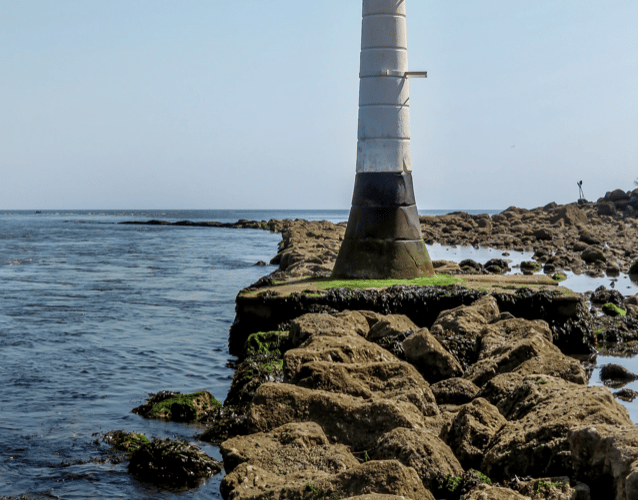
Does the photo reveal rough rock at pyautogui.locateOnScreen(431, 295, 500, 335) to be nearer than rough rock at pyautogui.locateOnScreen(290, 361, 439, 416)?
No

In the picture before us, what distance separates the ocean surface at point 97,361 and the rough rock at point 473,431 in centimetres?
192

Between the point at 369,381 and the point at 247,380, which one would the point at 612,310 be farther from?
the point at 369,381

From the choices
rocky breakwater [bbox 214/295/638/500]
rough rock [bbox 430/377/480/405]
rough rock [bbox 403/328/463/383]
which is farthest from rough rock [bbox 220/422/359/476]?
rough rock [bbox 403/328/463/383]

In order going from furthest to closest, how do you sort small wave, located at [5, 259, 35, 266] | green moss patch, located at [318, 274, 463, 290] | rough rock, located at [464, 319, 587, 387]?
small wave, located at [5, 259, 35, 266] → green moss patch, located at [318, 274, 463, 290] → rough rock, located at [464, 319, 587, 387]

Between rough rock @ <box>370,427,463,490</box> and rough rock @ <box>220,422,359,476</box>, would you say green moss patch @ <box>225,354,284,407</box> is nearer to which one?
rough rock @ <box>220,422,359,476</box>

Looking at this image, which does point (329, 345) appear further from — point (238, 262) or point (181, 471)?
point (238, 262)

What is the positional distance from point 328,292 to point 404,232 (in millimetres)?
2014

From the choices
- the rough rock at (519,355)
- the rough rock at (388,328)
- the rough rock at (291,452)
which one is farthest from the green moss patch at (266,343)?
the rough rock at (291,452)

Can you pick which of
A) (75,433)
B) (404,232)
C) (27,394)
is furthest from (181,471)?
(404,232)

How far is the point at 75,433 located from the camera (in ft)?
25.9

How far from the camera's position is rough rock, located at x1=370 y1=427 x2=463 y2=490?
483 cm

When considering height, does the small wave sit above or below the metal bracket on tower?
below

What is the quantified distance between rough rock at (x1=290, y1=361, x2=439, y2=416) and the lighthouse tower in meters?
5.01

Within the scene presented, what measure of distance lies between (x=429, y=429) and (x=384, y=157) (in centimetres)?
667
